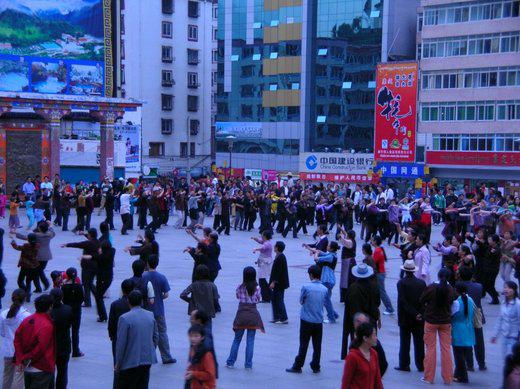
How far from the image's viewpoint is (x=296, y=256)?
23.1 meters

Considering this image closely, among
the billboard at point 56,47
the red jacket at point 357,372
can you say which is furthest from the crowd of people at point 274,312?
the billboard at point 56,47

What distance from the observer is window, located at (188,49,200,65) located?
6819cm

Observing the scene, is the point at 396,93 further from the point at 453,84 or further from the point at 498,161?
the point at 498,161

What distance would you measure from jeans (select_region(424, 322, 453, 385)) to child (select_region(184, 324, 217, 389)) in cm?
415

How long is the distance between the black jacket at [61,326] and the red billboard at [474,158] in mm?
41377

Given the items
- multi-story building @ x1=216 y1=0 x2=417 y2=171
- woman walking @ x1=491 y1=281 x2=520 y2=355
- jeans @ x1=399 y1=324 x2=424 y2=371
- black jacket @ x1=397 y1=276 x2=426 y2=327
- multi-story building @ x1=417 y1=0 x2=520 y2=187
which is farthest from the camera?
multi-story building @ x1=216 y1=0 x2=417 y2=171

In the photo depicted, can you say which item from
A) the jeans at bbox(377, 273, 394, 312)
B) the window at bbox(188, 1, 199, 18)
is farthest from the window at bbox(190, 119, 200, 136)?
the jeans at bbox(377, 273, 394, 312)

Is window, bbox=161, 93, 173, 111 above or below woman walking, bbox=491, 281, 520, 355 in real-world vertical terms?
above

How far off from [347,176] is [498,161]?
36.0ft

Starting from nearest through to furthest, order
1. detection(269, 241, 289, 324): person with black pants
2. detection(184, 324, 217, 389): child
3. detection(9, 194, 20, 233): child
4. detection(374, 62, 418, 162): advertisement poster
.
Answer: detection(184, 324, 217, 389): child
detection(269, 241, 289, 324): person with black pants
detection(9, 194, 20, 233): child
detection(374, 62, 418, 162): advertisement poster

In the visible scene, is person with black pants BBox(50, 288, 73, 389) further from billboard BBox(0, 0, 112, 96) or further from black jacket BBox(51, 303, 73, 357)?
billboard BBox(0, 0, 112, 96)

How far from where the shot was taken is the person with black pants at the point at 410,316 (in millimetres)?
11000

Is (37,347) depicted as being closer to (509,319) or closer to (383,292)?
(509,319)

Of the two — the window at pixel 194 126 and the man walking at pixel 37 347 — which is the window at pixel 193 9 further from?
the man walking at pixel 37 347
